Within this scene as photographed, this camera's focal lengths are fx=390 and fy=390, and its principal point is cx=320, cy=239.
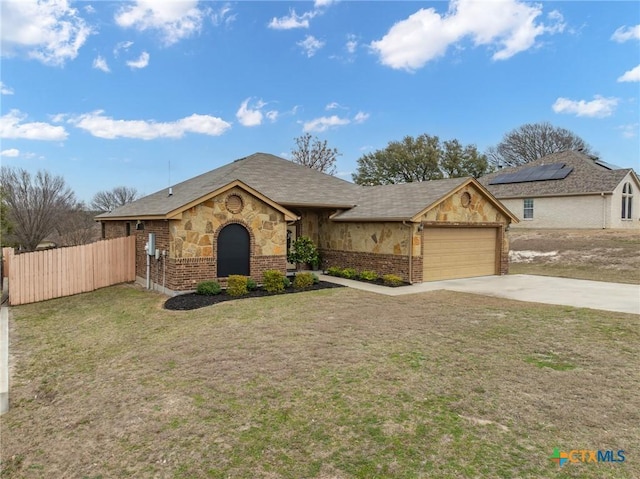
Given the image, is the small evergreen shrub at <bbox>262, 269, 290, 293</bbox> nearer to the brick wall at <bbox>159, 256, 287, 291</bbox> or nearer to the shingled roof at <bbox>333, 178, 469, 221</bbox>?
the brick wall at <bbox>159, 256, 287, 291</bbox>

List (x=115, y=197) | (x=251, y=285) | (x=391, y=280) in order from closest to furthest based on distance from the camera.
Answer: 1. (x=251, y=285)
2. (x=391, y=280)
3. (x=115, y=197)

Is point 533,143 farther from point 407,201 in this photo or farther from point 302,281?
point 302,281

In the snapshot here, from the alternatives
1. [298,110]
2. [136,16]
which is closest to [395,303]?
[136,16]

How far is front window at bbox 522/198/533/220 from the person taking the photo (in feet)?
98.2

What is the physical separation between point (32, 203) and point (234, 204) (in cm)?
2215

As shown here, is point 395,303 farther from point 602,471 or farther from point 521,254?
point 521,254

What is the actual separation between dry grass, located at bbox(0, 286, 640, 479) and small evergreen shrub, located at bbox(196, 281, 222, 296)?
9.50 feet

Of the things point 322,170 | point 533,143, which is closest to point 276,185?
point 322,170

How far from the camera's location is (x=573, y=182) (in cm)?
2827

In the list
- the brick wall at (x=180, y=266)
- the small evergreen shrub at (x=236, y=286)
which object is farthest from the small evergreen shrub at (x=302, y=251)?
the small evergreen shrub at (x=236, y=286)

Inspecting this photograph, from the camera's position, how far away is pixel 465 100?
94.2 ft

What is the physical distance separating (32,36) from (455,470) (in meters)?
17.1

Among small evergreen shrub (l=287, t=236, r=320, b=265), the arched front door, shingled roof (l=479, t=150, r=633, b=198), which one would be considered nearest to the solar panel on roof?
shingled roof (l=479, t=150, r=633, b=198)

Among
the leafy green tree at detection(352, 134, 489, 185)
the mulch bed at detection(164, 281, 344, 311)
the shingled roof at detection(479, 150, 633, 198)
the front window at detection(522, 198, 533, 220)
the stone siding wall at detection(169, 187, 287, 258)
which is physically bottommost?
the mulch bed at detection(164, 281, 344, 311)
